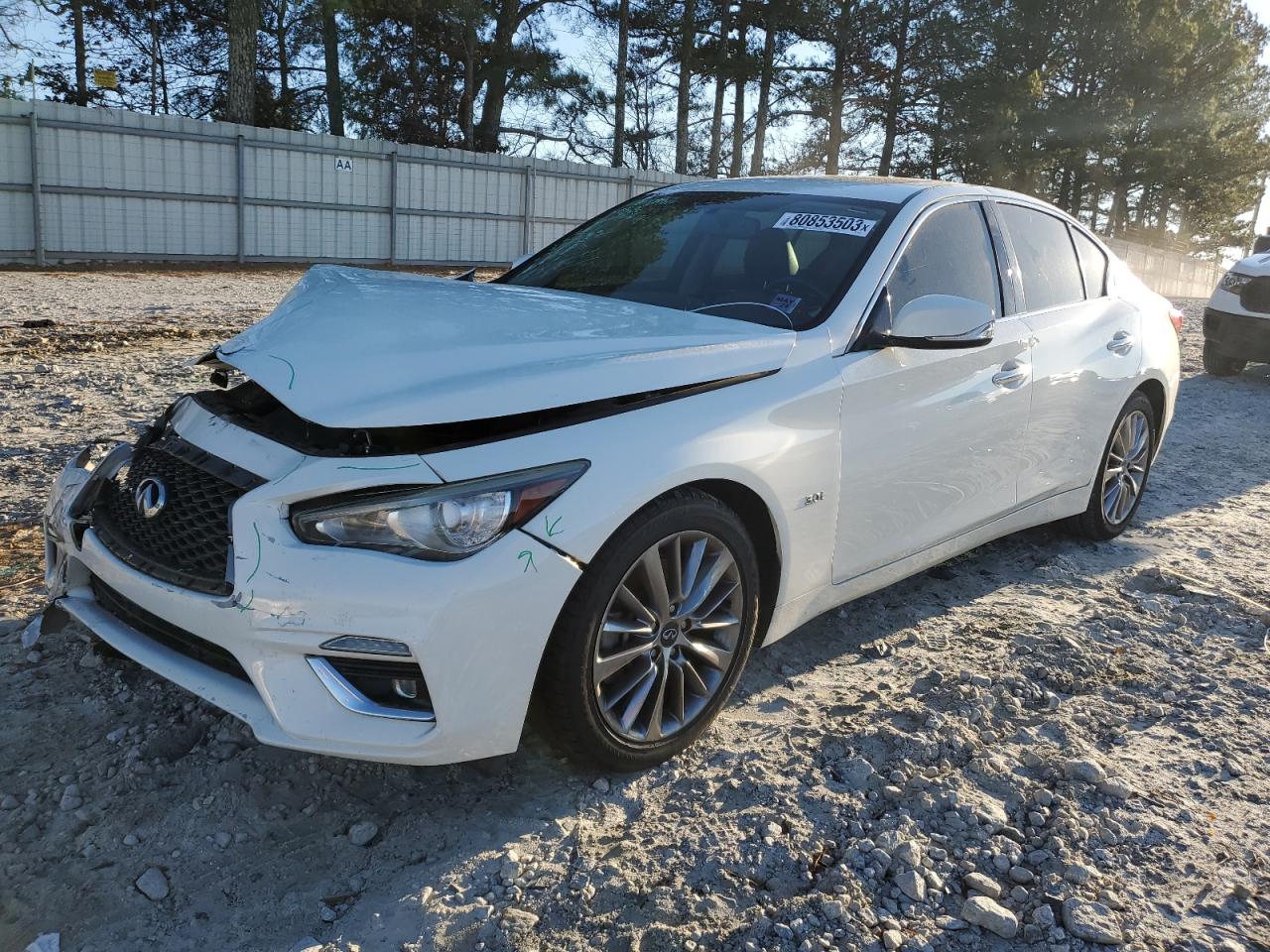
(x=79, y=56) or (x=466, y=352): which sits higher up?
(x=79, y=56)

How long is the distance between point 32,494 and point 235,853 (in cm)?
290

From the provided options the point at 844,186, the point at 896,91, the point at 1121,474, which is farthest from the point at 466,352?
the point at 896,91

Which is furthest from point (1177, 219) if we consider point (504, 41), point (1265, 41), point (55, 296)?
point (55, 296)

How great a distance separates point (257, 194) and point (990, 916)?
19.6 m

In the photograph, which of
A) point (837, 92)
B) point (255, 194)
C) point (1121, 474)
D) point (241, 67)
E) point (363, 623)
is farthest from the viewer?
point (837, 92)

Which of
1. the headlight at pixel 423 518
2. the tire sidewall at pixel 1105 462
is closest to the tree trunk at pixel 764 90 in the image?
the tire sidewall at pixel 1105 462

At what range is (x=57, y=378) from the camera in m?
6.91

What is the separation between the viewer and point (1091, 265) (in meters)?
4.89

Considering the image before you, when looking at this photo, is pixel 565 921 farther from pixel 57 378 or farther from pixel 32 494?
pixel 57 378

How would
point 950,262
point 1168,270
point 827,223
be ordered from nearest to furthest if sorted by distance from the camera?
point 827,223 < point 950,262 < point 1168,270

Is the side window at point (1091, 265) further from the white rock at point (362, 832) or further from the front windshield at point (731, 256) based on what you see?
the white rock at point (362, 832)

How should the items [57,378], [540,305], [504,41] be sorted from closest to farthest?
[540,305] → [57,378] → [504,41]

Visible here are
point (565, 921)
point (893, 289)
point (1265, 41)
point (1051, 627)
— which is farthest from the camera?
point (1265, 41)

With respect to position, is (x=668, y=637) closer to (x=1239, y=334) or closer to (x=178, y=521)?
(x=178, y=521)
